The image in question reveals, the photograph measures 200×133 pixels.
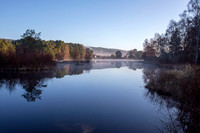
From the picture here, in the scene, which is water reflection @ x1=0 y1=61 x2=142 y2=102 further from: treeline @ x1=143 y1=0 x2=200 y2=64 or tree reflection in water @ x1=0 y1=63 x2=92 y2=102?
treeline @ x1=143 y1=0 x2=200 y2=64

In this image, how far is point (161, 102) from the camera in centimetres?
737

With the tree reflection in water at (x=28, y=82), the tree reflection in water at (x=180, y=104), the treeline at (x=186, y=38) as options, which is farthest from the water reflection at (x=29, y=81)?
the treeline at (x=186, y=38)

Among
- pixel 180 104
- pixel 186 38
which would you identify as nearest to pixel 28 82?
pixel 180 104

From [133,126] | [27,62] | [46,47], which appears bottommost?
[133,126]

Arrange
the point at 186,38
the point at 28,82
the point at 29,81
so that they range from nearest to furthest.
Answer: the point at 28,82 < the point at 29,81 < the point at 186,38

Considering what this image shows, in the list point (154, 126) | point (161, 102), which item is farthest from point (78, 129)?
point (161, 102)

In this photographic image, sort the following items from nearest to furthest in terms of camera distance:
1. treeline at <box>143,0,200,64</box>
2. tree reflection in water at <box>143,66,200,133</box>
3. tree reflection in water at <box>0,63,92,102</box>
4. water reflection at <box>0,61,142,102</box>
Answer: tree reflection in water at <box>143,66,200,133</box>
tree reflection in water at <box>0,63,92,102</box>
water reflection at <box>0,61,142,102</box>
treeline at <box>143,0,200,64</box>

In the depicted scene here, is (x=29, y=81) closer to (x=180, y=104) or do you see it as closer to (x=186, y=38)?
(x=180, y=104)

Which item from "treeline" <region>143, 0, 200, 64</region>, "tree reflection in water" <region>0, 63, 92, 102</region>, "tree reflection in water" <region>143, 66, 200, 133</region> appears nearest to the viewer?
"tree reflection in water" <region>143, 66, 200, 133</region>

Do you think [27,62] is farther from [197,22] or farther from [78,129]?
[197,22]

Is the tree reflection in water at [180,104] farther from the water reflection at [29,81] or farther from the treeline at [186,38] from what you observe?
the treeline at [186,38]

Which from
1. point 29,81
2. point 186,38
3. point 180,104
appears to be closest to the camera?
point 180,104

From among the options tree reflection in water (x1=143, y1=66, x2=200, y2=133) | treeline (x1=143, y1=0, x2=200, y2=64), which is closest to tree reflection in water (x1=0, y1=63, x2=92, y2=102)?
tree reflection in water (x1=143, y1=66, x2=200, y2=133)

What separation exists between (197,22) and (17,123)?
30.7 metres
